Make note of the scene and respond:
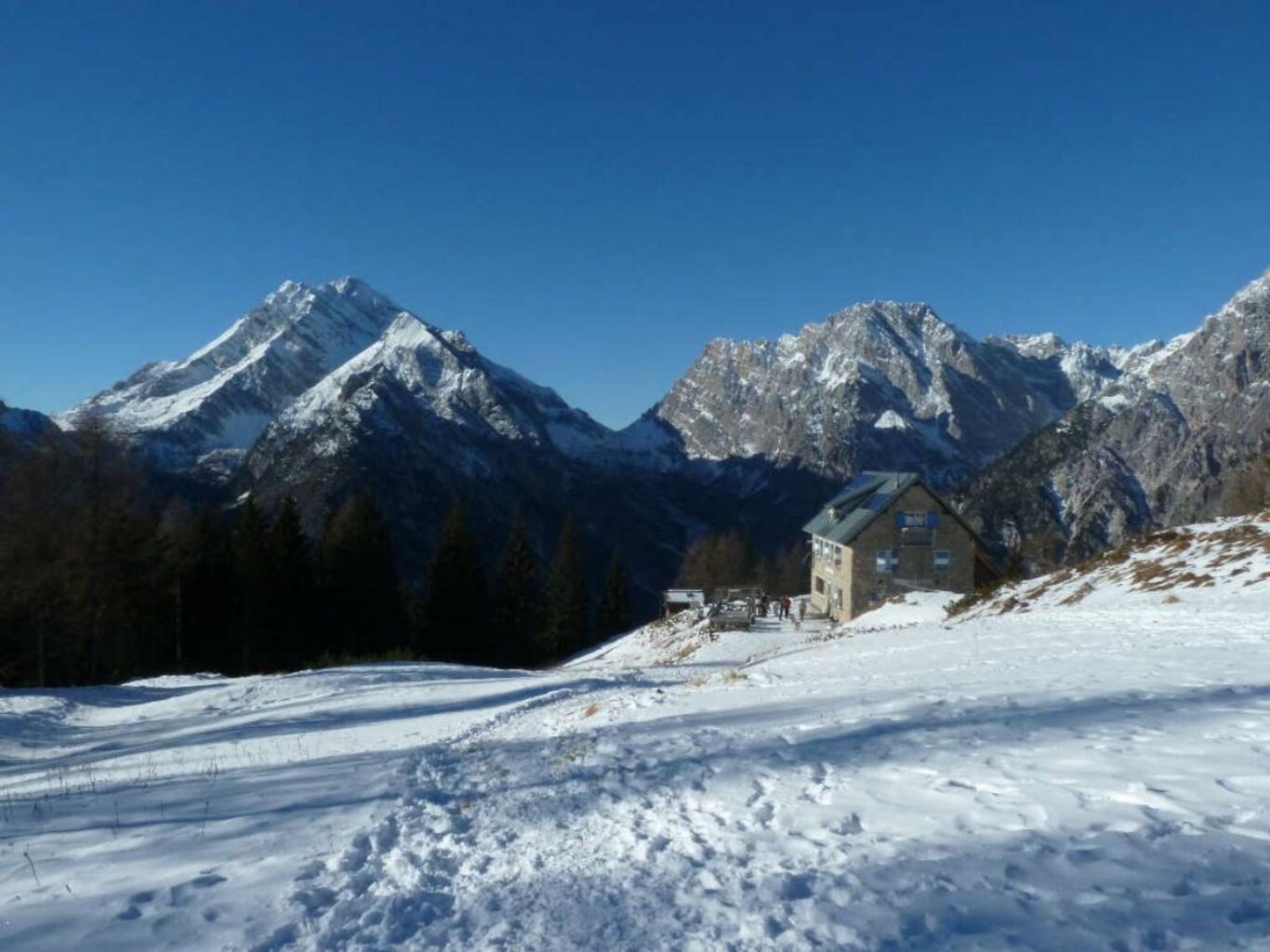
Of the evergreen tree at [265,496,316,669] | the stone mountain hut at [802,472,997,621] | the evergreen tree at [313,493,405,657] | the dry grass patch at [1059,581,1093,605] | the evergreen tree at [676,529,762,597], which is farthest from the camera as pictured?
the evergreen tree at [676,529,762,597]

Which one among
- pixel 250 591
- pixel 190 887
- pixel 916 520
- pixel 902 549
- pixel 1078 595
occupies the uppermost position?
pixel 916 520

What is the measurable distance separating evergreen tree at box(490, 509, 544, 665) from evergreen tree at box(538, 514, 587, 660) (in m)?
1.76

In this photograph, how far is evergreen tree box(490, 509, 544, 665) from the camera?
54531mm

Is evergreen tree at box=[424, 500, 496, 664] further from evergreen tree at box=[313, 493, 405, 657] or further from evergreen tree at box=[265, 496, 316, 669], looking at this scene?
evergreen tree at box=[265, 496, 316, 669]

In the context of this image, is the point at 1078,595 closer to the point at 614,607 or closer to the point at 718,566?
the point at 614,607

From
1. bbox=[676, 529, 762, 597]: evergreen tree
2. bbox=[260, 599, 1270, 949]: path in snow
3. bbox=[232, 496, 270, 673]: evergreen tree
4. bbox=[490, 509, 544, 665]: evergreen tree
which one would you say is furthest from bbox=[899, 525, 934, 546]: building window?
Result: bbox=[232, 496, 270, 673]: evergreen tree

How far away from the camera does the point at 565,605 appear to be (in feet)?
197

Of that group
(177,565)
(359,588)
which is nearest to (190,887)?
(177,565)

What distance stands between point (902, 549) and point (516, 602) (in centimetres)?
2725

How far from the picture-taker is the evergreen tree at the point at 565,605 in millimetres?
58750

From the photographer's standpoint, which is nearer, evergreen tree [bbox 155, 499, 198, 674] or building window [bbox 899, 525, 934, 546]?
evergreen tree [bbox 155, 499, 198, 674]

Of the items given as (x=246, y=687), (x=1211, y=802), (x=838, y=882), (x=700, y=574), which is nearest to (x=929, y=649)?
(x=1211, y=802)

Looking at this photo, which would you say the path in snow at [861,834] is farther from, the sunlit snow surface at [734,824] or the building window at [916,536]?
the building window at [916,536]

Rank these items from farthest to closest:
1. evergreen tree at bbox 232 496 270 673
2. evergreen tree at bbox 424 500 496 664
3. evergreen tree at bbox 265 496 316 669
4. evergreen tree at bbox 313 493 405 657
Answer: evergreen tree at bbox 424 500 496 664 < evergreen tree at bbox 313 493 405 657 < evergreen tree at bbox 265 496 316 669 < evergreen tree at bbox 232 496 270 673
